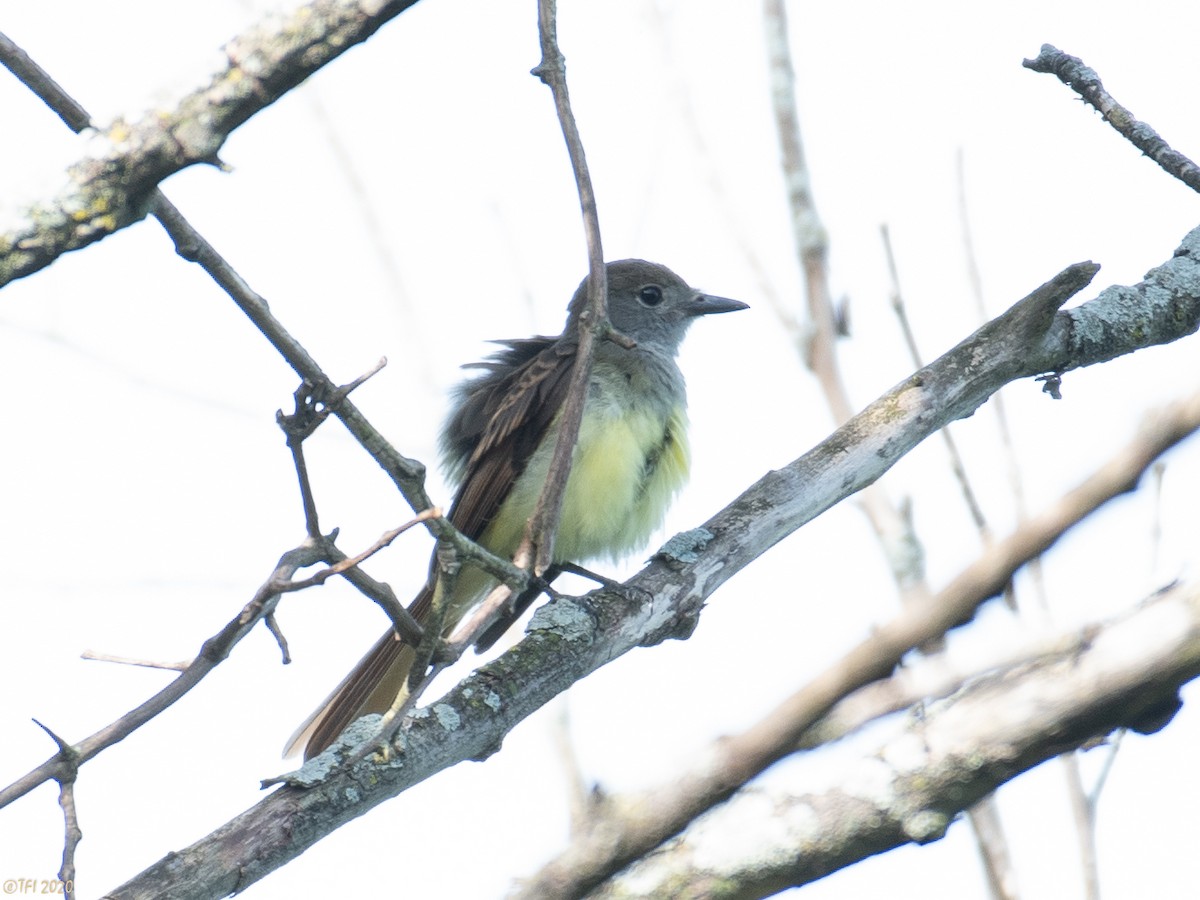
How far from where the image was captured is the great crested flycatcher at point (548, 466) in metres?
5.41

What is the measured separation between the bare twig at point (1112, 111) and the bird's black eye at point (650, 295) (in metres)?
3.54

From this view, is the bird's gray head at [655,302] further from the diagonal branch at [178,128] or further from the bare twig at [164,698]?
the diagonal branch at [178,128]

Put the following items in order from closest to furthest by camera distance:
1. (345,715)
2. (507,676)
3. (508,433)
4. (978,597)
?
1. (978,597)
2. (507,676)
3. (345,715)
4. (508,433)

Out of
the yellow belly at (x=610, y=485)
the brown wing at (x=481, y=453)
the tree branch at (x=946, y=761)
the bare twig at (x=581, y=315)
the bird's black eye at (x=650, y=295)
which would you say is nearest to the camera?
the tree branch at (x=946, y=761)

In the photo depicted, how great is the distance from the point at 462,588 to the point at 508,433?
769 mm

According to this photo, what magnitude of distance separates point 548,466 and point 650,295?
7.80ft

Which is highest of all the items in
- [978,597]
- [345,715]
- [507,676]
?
[345,715]

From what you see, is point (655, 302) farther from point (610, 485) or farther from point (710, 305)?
point (610, 485)

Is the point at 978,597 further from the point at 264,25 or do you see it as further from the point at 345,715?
the point at 345,715

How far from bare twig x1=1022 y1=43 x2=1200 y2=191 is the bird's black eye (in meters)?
3.54

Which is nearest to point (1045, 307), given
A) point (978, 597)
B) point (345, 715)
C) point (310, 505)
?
point (978, 597)

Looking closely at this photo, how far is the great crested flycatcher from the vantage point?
5.41 m

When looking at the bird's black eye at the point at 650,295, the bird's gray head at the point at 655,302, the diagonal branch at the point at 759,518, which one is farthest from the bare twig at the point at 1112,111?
the bird's black eye at the point at 650,295

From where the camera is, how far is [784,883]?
2734 millimetres
